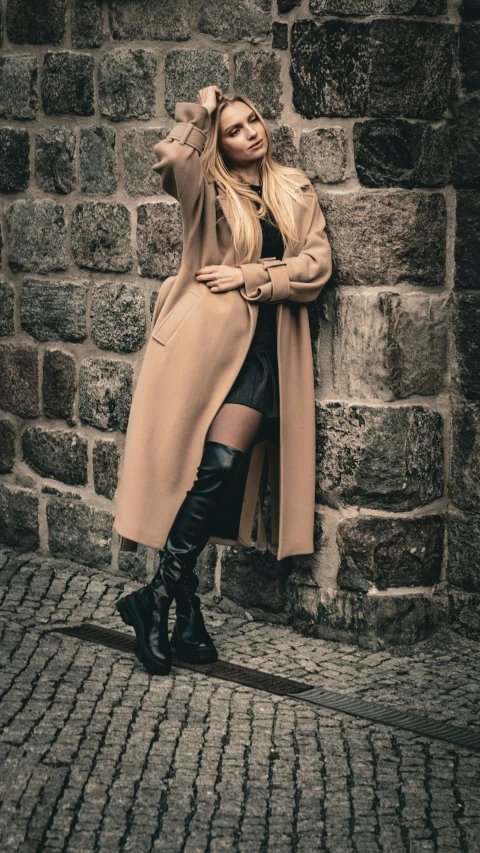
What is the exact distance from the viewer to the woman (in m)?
4.23

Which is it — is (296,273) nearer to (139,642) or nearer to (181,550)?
(181,550)

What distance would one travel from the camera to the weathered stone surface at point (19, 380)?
5.71 metres

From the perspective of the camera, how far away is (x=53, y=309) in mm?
5543

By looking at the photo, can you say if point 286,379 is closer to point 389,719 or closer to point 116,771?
point 389,719

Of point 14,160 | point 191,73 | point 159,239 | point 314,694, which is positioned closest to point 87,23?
point 191,73

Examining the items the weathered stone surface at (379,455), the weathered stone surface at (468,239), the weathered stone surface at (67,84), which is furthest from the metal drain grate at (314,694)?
the weathered stone surface at (67,84)

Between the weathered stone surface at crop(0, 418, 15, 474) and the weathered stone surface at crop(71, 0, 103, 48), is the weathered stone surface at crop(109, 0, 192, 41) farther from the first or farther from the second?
the weathered stone surface at crop(0, 418, 15, 474)

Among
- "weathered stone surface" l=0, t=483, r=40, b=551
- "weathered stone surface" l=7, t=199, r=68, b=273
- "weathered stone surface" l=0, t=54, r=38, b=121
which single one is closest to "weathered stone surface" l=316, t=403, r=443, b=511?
"weathered stone surface" l=7, t=199, r=68, b=273

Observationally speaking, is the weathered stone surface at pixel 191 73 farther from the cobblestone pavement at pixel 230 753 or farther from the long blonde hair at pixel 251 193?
the cobblestone pavement at pixel 230 753

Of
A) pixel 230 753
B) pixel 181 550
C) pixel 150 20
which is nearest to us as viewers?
pixel 230 753

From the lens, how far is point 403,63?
4.29 m

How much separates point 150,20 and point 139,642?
8.05ft

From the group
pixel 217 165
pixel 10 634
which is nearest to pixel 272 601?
pixel 10 634

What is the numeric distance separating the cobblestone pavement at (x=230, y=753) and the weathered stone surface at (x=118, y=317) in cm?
119
